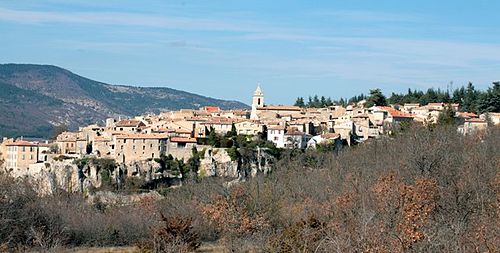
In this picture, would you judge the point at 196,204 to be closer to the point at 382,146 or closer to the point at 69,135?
the point at 382,146

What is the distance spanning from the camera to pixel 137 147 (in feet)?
194

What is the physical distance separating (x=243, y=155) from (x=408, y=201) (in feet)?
116

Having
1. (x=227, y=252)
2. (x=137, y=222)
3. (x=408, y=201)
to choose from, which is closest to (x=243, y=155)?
(x=137, y=222)

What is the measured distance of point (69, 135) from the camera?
68625mm

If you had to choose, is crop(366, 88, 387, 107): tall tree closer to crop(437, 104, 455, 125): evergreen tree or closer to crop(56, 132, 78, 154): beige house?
crop(437, 104, 455, 125): evergreen tree

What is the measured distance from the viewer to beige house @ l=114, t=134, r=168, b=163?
193 ft

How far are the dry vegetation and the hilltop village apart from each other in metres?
14.1

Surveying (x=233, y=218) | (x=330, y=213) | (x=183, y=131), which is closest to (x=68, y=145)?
(x=183, y=131)

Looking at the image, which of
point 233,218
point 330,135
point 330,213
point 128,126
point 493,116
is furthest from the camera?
point 128,126

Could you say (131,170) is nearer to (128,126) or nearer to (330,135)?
(128,126)

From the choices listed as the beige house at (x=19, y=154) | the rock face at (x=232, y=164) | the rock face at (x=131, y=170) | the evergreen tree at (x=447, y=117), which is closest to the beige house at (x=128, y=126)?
the beige house at (x=19, y=154)

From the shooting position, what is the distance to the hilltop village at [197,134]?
5938cm

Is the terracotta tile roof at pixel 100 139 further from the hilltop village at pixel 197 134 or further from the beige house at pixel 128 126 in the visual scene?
the beige house at pixel 128 126

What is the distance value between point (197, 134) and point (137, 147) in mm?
7452
